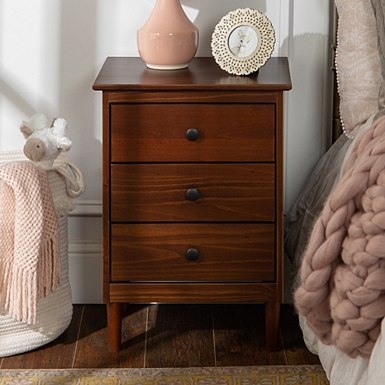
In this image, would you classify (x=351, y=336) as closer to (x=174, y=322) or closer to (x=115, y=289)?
(x=115, y=289)

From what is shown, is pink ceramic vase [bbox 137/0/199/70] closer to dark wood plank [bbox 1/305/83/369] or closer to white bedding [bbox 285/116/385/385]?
white bedding [bbox 285/116/385/385]

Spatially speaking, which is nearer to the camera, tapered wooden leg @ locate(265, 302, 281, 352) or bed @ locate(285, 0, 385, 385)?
bed @ locate(285, 0, 385, 385)

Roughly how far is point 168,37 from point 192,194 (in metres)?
0.42

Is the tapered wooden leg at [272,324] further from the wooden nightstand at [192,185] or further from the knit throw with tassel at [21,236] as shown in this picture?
the knit throw with tassel at [21,236]

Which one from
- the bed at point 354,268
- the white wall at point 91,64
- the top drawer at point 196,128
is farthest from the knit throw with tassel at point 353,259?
the white wall at point 91,64

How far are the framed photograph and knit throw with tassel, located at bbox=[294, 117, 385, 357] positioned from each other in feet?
2.47

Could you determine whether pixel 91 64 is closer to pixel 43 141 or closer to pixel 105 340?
pixel 43 141

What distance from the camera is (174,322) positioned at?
6.61 ft

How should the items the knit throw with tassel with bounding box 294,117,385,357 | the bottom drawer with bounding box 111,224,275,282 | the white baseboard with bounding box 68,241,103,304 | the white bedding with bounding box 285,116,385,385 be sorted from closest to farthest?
1. the knit throw with tassel with bounding box 294,117,385,357
2. the white bedding with bounding box 285,116,385,385
3. the bottom drawer with bounding box 111,224,275,282
4. the white baseboard with bounding box 68,241,103,304


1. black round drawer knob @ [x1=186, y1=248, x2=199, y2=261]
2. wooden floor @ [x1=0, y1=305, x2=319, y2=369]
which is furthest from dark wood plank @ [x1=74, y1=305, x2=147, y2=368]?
black round drawer knob @ [x1=186, y1=248, x2=199, y2=261]

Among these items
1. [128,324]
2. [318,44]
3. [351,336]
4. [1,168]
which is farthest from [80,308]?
[351,336]

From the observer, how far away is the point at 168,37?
1755 millimetres

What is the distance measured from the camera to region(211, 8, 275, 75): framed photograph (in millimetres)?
1749

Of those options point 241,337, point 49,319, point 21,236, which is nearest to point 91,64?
point 21,236
